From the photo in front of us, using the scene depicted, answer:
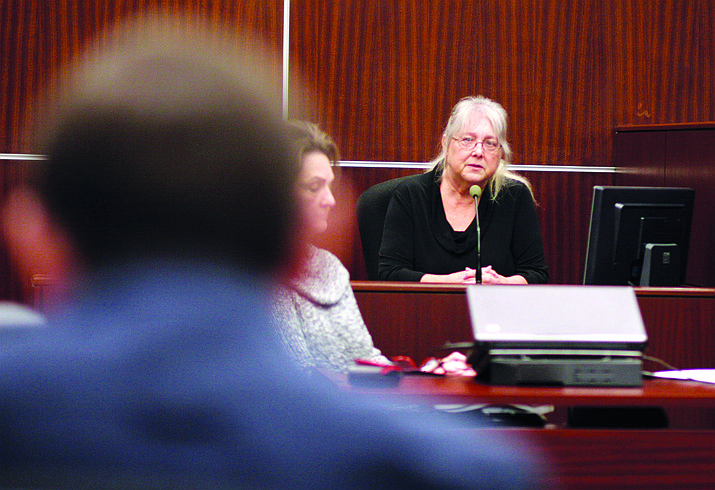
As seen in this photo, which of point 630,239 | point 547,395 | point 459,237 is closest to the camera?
point 547,395

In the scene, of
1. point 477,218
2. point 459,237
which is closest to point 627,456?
point 477,218

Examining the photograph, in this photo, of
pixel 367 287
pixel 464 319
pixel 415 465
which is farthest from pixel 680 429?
pixel 367 287

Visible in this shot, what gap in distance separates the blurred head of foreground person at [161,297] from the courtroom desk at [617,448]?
0.60 m

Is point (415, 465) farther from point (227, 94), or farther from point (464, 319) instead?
point (464, 319)

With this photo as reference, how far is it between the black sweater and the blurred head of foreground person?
2.30 meters

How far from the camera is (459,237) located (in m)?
2.91

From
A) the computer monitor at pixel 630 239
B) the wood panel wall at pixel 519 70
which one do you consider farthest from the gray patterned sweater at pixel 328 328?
the wood panel wall at pixel 519 70

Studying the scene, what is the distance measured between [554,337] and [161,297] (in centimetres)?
86

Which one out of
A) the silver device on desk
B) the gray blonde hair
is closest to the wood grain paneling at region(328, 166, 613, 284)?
the gray blonde hair

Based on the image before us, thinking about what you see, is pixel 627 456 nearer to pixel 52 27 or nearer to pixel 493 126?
pixel 493 126

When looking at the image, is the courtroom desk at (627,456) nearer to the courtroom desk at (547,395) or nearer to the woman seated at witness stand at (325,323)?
the courtroom desk at (547,395)

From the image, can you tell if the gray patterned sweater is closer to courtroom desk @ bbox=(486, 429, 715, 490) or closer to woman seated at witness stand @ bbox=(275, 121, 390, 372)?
woman seated at witness stand @ bbox=(275, 121, 390, 372)

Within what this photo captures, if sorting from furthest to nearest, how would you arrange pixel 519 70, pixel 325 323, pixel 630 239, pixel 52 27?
pixel 519 70 < pixel 52 27 < pixel 630 239 < pixel 325 323

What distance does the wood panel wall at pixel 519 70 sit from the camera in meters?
3.80
